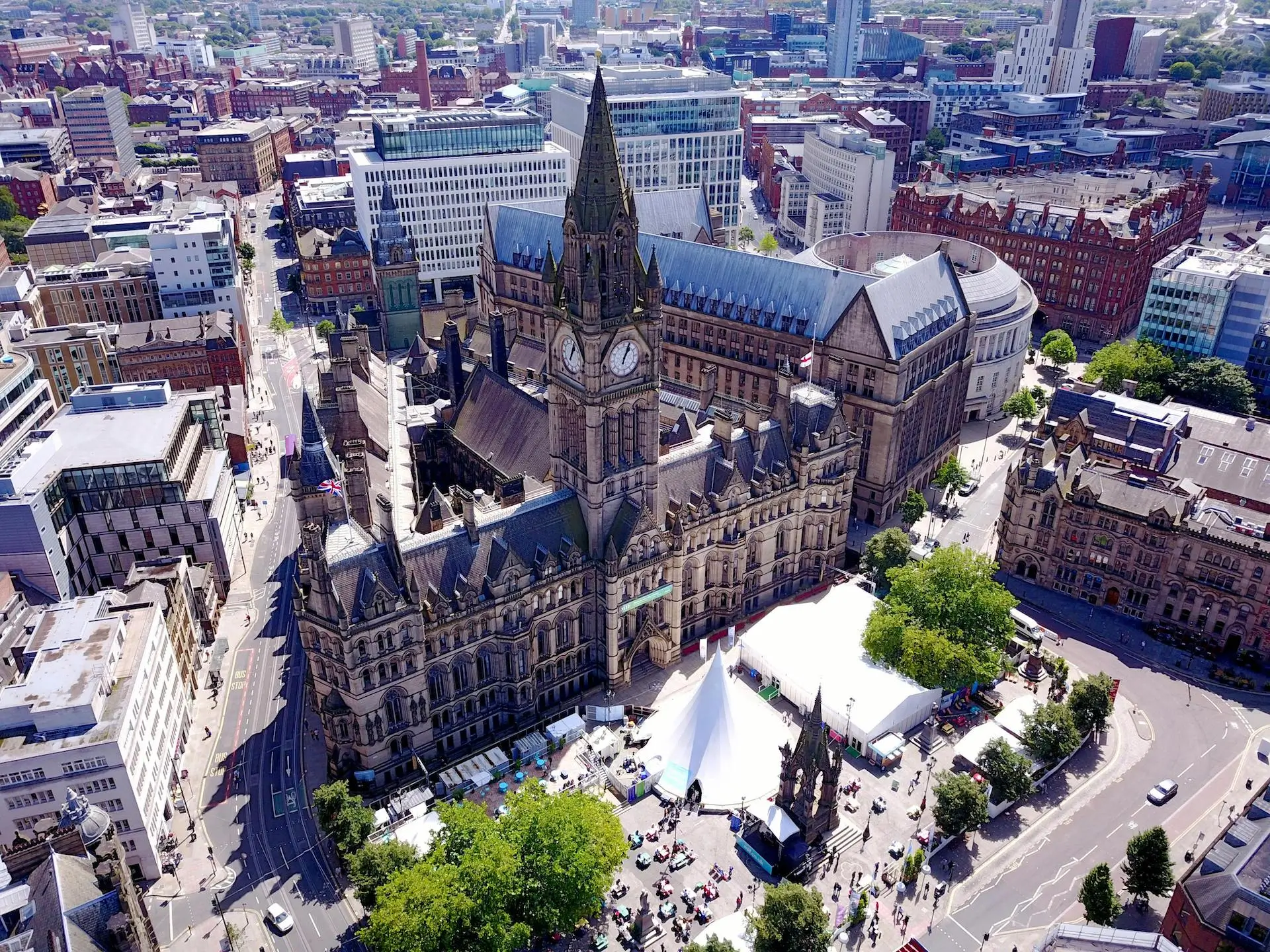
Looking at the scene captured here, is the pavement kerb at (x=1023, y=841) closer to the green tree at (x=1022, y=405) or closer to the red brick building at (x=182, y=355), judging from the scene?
the green tree at (x=1022, y=405)

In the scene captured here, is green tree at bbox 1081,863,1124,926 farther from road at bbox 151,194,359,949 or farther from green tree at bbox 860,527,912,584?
road at bbox 151,194,359,949

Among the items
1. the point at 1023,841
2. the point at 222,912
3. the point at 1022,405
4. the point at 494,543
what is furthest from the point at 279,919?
the point at 1022,405

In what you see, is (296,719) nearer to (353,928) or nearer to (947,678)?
(353,928)

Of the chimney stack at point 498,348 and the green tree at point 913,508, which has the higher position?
the chimney stack at point 498,348

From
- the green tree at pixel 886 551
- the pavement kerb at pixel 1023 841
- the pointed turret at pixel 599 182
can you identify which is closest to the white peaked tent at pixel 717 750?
the pavement kerb at pixel 1023 841

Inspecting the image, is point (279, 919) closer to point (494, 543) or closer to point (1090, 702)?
point (494, 543)
